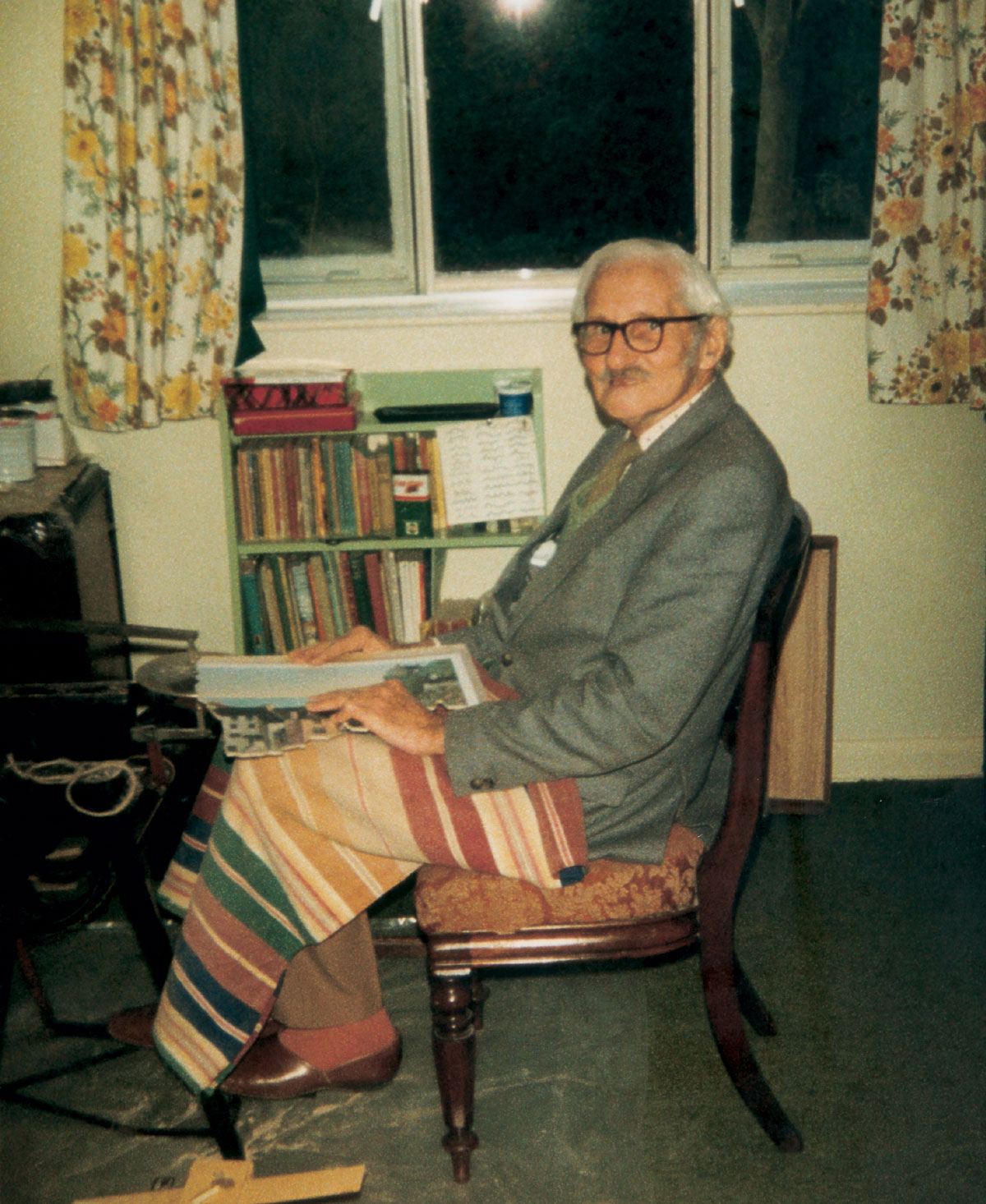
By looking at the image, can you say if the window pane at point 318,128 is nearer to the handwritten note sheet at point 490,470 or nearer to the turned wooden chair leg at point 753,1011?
the handwritten note sheet at point 490,470

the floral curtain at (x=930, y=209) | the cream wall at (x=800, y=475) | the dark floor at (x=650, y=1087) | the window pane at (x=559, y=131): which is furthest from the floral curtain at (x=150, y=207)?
the floral curtain at (x=930, y=209)

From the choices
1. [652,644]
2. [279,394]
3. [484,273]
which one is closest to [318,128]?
[484,273]

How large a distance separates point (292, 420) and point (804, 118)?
1633 mm

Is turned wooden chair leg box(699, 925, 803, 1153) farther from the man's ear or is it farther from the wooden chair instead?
the man's ear

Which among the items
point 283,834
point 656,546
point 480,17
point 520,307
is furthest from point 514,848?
point 480,17

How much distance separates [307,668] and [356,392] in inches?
46.5

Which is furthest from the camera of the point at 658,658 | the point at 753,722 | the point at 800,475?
the point at 800,475

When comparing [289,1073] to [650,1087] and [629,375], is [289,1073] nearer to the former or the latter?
[650,1087]

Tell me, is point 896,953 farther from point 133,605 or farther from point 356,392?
point 133,605

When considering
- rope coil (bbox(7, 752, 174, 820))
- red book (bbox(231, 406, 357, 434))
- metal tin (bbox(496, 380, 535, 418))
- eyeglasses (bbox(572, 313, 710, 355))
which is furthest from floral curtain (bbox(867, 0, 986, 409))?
rope coil (bbox(7, 752, 174, 820))

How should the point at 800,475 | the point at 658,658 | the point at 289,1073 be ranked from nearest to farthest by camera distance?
the point at 658,658 < the point at 289,1073 < the point at 800,475

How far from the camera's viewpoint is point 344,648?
6.24ft

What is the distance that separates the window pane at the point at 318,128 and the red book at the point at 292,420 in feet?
2.23

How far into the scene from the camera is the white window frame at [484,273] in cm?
281
